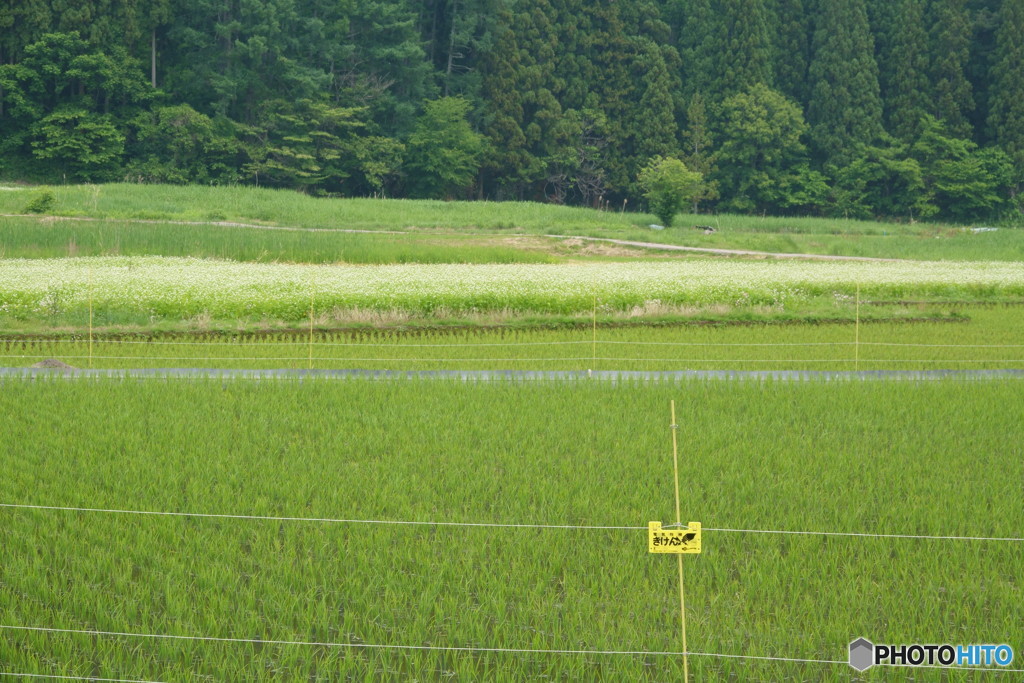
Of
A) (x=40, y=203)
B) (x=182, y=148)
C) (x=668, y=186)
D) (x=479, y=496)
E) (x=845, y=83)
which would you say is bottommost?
(x=479, y=496)

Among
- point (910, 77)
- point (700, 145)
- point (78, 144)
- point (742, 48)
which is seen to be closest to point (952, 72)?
point (910, 77)

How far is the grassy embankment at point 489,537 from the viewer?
5844 millimetres

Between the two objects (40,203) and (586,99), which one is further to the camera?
(586,99)

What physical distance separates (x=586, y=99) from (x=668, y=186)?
1609cm

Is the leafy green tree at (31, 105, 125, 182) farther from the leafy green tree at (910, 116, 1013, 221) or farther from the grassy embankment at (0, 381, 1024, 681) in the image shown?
the leafy green tree at (910, 116, 1013, 221)

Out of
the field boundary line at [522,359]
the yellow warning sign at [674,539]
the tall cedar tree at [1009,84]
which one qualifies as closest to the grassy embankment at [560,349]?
the field boundary line at [522,359]

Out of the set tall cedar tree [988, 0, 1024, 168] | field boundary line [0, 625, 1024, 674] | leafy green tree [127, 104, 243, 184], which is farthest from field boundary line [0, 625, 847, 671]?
tall cedar tree [988, 0, 1024, 168]

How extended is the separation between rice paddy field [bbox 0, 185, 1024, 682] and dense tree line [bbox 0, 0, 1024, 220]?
1561 inches

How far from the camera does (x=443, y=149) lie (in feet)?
191

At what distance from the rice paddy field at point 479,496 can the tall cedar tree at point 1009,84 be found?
1871 inches

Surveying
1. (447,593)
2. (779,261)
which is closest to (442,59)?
(779,261)

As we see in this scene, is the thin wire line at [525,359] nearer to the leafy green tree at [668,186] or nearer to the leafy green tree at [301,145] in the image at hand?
the leafy green tree at [668,186]

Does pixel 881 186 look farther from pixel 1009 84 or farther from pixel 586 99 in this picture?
pixel 586 99

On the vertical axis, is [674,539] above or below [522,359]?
above
